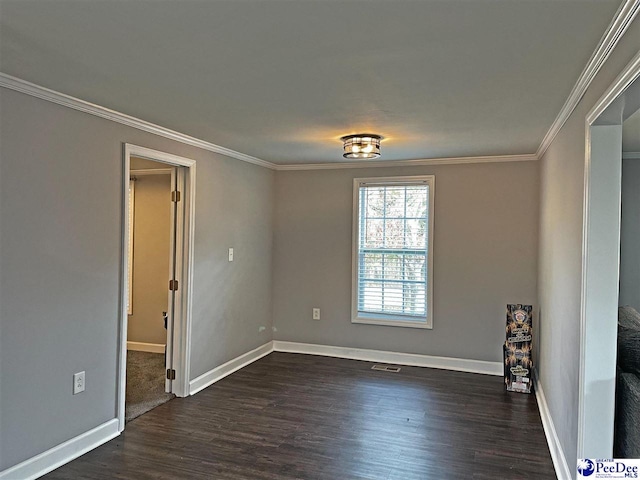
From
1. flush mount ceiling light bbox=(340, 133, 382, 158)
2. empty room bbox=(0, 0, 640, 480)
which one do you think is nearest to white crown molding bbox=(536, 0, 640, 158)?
empty room bbox=(0, 0, 640, 480)

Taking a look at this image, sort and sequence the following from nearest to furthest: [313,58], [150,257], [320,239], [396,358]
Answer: [313,58], [396,358], [320,239], [150,257]

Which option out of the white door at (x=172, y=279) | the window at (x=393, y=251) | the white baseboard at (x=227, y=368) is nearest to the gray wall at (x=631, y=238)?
the window at (x=393, y=251)

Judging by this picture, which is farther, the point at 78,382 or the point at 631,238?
the point at 631,238

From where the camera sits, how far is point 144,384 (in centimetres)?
449

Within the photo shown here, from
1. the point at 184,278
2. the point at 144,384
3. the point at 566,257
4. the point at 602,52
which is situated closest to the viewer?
the point at 602,52

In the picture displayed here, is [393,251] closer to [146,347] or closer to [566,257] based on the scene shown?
[566,257]

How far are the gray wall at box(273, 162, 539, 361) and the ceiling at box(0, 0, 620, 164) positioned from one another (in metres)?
1.50

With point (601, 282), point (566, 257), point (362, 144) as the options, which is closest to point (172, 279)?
point (362, 144)

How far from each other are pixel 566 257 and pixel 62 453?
10.8ft

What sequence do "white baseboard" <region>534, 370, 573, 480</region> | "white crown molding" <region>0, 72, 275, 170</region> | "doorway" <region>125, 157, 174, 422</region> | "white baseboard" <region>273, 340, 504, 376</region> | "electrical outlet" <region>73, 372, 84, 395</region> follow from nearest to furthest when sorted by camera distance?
1. "white crown molding" <region>0, 72, 275, 170</region>
2. "white baseboard" <region>534, 370, 573, 480</region>
3. "electrical outlet" <region>73, 372, 84, 395</region>
4. "white baseboard" <region>273, 340, 504, 376</region>
5. "doorway" <region>125, 157, 174, 422</region>

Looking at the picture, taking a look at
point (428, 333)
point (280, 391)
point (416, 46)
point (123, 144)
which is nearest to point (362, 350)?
point (428, 333)

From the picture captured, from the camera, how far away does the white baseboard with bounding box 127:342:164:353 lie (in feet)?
18.9

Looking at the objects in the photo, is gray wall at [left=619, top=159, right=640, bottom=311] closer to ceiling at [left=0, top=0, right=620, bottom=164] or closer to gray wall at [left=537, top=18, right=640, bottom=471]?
gray wall at [left=537, top=18, right=640, bottom=471]

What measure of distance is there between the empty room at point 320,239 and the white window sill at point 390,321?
41 millimetres
